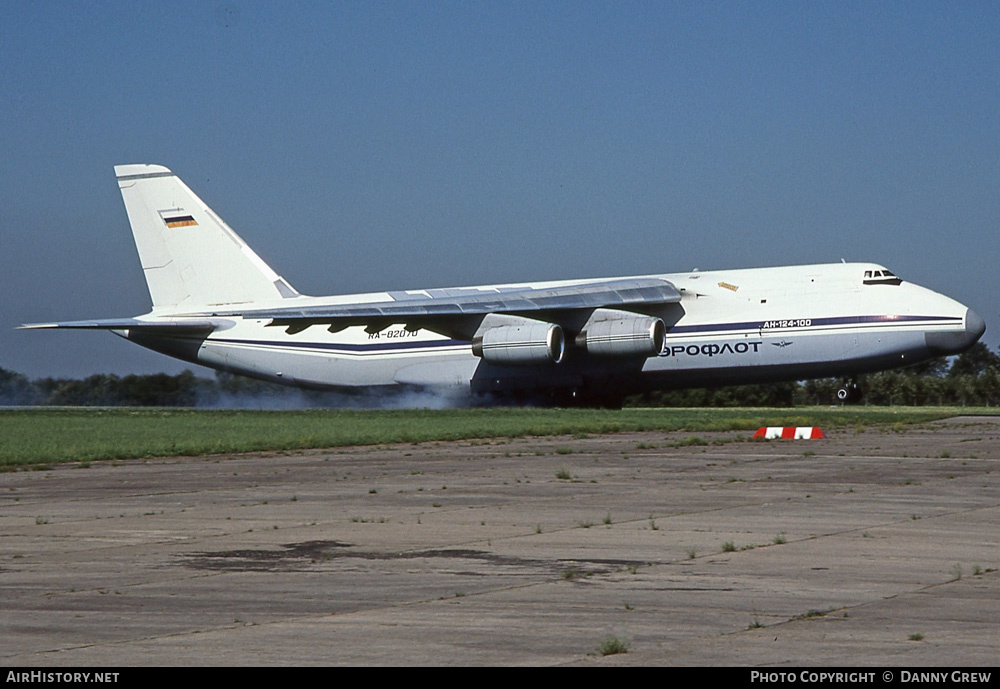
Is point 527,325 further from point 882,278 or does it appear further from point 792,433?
point 792,433

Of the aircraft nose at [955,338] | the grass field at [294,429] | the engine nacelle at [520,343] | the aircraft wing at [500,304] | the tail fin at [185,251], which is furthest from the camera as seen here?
the tail fin at [185,251]

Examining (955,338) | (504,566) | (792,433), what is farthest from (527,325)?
(504,566)

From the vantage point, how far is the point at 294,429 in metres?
27.2

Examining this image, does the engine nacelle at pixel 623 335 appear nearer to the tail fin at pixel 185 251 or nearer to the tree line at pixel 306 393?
the tree line at pixel 306 393

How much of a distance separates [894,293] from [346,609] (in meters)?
31.3

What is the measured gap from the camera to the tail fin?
45219mm

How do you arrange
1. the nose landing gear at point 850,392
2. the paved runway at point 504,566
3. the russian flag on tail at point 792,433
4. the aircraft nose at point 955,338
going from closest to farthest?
the paved runway at point 504,566, the russian flag on tail at point 792,433, the aircraft nose at point 955,338, the nose landing gear at point 850,392

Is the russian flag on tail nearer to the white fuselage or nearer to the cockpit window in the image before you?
the white fuselage

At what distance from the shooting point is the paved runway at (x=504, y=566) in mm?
5863

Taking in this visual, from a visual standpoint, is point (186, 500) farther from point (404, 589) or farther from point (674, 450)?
point (674, 450)

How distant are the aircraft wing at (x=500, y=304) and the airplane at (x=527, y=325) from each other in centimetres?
7

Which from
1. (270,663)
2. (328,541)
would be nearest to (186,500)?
(328,541)

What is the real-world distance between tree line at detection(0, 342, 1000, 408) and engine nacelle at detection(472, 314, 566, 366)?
14.9 ft

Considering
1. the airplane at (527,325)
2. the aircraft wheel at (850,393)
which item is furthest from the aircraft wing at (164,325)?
the aircraft wheel at (850,393)
